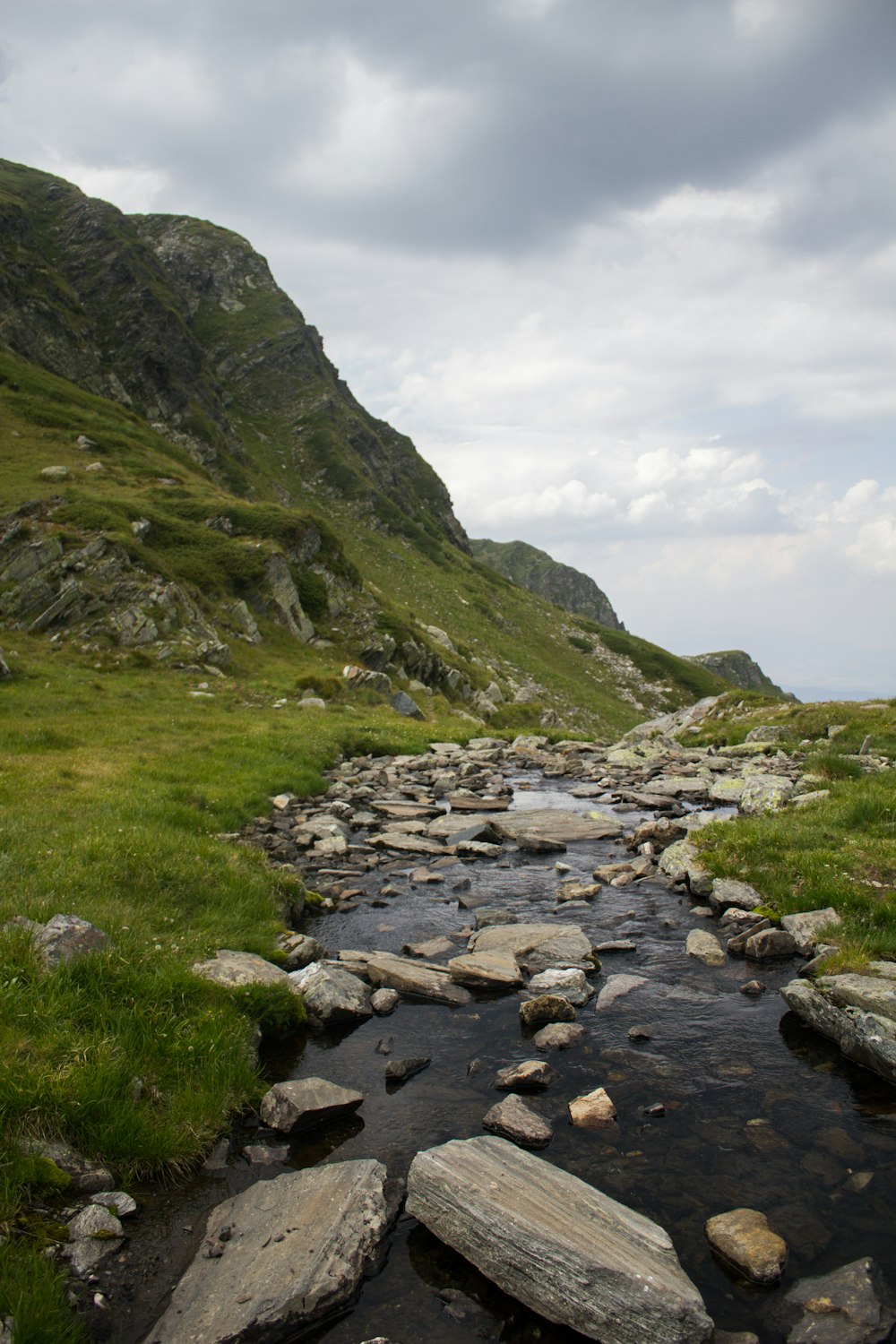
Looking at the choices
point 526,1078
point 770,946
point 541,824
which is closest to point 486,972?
point 526,1078

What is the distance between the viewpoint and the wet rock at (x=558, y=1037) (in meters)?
8.16

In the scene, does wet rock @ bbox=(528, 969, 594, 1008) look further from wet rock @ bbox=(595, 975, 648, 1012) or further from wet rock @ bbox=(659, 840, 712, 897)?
wet rock @ bbox=(659, 840, 712, 897)

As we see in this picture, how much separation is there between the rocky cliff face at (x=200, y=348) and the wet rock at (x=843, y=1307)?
3352 inches

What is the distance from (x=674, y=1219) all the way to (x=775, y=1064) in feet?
8.98

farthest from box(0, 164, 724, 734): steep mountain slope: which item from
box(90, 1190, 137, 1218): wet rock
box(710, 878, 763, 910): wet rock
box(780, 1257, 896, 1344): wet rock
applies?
box(780, 1257, 896, 1344): wet rock

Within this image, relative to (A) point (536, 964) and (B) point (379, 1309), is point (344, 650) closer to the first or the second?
(A) point (536, 964)

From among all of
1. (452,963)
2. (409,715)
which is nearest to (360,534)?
(409,715)

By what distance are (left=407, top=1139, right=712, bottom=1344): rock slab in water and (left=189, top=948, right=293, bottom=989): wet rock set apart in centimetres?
338

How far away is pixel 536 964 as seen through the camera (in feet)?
33.5

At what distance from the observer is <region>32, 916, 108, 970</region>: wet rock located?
766 centimetres

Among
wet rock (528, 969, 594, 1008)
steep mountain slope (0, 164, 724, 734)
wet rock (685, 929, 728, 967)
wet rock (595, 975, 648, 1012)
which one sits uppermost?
steep mountain slope (0, 164, 724, 734)

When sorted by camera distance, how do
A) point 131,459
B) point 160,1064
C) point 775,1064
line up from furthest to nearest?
point 131,459 → point 775,1064 → point 160,1064

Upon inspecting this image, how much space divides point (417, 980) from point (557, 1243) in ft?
15.3

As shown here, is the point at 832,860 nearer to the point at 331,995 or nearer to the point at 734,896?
the point at 734,896
